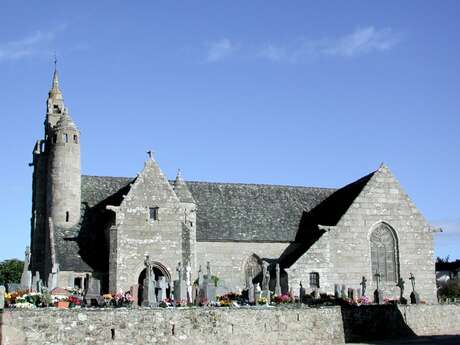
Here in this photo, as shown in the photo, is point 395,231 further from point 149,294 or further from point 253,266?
point 149,294

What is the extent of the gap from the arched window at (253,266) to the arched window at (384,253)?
287 inches

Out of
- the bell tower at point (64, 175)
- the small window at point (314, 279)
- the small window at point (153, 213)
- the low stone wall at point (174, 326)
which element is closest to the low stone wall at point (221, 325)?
the low stone wall at point (174, 326)

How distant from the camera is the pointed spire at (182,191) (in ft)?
152

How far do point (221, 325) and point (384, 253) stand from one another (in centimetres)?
2060

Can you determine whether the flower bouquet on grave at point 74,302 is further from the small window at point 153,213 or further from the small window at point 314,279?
the small window at point 314,279

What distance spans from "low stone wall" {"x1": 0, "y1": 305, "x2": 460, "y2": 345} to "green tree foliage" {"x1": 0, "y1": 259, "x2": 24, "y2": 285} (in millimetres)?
73349

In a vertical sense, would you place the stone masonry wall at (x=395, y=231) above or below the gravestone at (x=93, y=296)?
above

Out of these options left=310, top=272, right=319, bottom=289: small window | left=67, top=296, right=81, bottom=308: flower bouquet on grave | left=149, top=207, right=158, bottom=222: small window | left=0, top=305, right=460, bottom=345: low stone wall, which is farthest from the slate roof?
left=67, top=296, right=81, bottom=308: flower bouquet on grave

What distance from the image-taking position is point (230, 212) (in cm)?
4916

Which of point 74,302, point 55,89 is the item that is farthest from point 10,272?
point 74,302

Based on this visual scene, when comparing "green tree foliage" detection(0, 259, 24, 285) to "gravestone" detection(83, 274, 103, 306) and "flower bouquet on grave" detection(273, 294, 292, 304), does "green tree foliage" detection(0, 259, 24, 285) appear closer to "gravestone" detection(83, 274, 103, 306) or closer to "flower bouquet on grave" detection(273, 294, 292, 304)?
"gravestone" detection(83, 274, 103, 306)

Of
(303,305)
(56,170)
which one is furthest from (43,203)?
(303,305)

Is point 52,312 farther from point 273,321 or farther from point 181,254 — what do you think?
point 181,254

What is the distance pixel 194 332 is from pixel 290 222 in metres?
22.5
